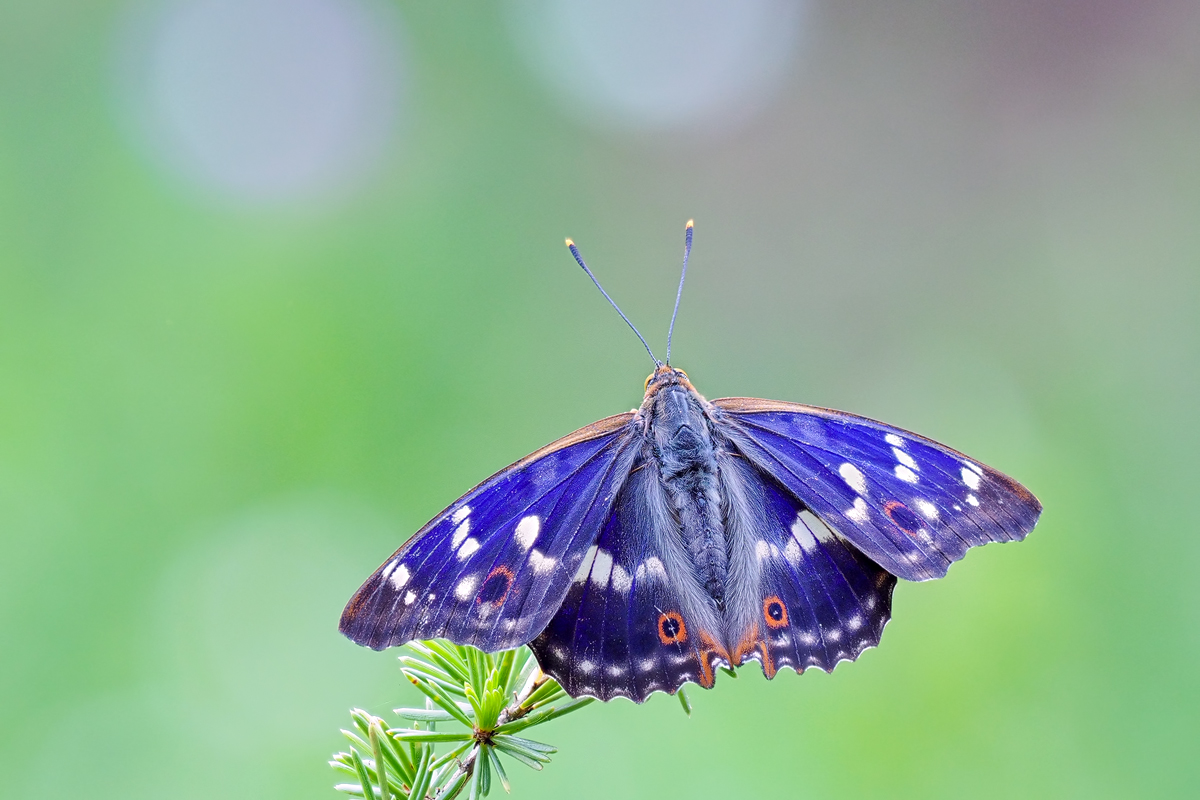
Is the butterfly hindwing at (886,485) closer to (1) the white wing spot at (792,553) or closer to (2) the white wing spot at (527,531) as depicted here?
(1) the white wing spot at (792,553)

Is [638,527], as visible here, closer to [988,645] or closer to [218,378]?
[988,645]

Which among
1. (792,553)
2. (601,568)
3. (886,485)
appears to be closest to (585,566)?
(601,568)

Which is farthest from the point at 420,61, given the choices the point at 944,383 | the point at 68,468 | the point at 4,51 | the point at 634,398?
the point at 944,383

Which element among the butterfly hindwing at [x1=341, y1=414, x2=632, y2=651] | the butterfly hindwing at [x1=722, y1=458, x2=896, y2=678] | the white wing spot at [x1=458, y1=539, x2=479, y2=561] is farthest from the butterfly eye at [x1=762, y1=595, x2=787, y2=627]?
the white wing spot at [x1=458, y1=539, x2=479, y2=561]

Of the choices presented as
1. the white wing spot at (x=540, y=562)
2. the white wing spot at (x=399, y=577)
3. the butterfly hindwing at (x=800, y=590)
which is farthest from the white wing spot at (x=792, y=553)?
the white wing spot at (x=399, y=577)

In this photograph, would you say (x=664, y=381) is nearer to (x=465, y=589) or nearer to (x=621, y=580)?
(x=621, y=580)

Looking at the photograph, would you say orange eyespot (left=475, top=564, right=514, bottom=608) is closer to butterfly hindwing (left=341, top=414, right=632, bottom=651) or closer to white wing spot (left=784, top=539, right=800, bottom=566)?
butterfly hindwing (left=341, top=414, right=632, bottom=651)
